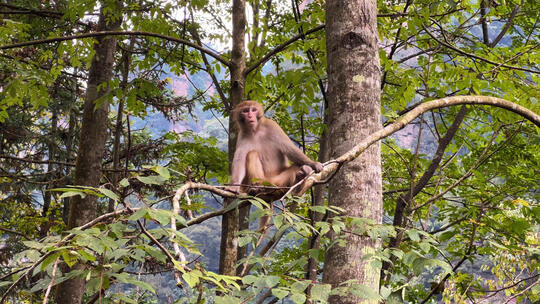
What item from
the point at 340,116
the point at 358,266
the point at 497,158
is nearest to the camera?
the point at 358,266

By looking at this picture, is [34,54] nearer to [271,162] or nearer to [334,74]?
[271,162]

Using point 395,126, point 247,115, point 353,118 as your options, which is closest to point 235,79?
point 247,115

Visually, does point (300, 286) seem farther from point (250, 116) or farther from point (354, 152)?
point (250, 116)

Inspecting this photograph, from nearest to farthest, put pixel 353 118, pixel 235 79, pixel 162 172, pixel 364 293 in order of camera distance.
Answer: pixel 162 172 < pixel 364 293 < pixel 353 118 < pixel 235 79

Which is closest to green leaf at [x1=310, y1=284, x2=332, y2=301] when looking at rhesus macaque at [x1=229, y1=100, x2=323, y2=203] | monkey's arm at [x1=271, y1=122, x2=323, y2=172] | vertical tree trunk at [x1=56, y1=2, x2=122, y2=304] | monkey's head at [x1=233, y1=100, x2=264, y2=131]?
rhesus macaque at [x1=229, y1=100, x2=323, y2=203]

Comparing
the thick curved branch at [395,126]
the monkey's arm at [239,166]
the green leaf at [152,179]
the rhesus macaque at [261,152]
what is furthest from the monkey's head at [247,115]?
the green leaf at [152,179]

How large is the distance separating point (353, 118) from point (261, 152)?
264 centimetres

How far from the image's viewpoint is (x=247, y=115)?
4.93 meters

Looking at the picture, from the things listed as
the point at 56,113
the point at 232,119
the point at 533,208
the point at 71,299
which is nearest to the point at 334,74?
the point at 232,119

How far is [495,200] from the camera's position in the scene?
19.8 feet

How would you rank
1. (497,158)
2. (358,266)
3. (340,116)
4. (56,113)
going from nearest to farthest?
(358,266)
(340,116)
(497,158)
(56,113)

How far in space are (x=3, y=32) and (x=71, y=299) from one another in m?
3.32

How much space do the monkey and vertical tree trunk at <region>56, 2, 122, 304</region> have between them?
6.50 feet

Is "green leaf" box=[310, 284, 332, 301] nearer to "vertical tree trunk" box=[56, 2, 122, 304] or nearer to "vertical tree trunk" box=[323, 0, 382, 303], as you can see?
"vertical tree trunk" box=[323, 0, 382, 303]
